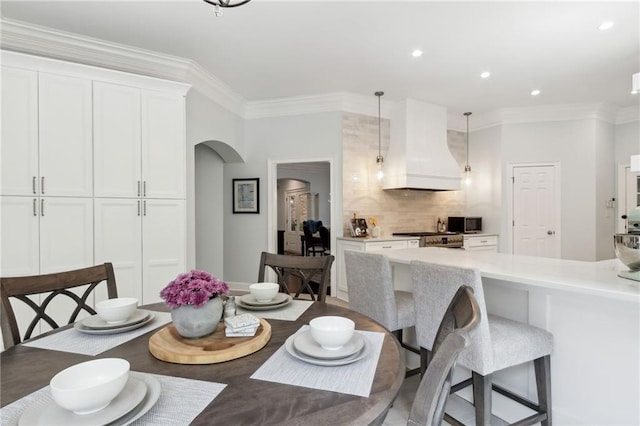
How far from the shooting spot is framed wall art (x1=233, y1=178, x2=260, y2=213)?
5.10 meters

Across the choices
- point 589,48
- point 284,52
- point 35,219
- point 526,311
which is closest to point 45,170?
point 35,219

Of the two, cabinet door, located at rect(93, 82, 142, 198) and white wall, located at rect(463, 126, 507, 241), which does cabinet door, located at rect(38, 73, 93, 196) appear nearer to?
cabinet door, located at rect(93, 82, 142, 198)

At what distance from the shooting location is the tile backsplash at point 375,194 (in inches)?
192

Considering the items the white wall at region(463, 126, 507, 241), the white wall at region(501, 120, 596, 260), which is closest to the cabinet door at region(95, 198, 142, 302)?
the white wall at region(463, 126, 507, 241)

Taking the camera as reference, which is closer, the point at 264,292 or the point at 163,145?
the point at 264,292

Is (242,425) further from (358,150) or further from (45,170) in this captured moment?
(358,150)

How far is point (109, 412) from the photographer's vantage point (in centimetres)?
71

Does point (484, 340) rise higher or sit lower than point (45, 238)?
lower

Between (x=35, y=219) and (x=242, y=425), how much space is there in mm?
2846

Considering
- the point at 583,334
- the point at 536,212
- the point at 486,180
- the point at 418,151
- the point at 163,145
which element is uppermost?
the point at 418,151

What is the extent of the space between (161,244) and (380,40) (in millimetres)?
2860

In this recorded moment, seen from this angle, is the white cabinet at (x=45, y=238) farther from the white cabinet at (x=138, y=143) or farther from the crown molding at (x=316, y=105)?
the crown molding at (x=316, y=105)

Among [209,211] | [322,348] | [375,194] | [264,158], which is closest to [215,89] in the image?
[264,158]

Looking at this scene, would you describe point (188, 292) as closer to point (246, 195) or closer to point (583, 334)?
point (583, 334)
